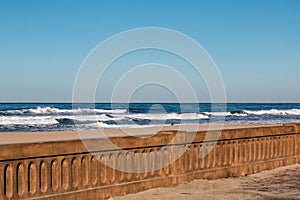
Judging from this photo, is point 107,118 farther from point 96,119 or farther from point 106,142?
point 106,142

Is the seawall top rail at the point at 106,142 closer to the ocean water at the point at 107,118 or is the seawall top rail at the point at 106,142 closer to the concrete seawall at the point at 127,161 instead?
the concrete seawall at the point at 127,161

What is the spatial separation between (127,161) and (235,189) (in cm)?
209

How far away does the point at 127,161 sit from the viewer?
8.59 metres

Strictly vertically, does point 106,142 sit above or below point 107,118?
above

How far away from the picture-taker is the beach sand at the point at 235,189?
8570mm

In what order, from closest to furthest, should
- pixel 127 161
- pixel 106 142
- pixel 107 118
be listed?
1. pixel 106 142
2. pixel 127 161
3. pixel 107 118

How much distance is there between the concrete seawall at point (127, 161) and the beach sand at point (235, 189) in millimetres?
201

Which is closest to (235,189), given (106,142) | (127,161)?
(127,161)

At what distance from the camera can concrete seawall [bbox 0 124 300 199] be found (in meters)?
7.02

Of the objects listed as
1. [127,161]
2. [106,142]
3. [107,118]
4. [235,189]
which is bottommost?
[107,118]

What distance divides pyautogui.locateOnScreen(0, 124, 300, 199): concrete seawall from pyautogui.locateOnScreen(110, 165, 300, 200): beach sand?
20 centimetres

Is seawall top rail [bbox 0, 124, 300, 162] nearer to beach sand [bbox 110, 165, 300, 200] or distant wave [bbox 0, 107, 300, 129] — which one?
beach sand [bbox 110, 165, 300, 200]

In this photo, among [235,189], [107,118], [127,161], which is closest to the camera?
[127,161]

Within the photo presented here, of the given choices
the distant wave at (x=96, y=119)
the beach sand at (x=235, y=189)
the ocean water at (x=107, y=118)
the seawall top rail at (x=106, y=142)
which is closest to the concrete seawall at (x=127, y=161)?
the seawall top rail at (x=106, y=142)
